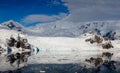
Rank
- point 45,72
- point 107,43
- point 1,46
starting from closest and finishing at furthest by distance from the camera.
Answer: point 45,72
point 1,46
point 107,43

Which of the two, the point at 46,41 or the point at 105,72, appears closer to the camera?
the point at 105,72

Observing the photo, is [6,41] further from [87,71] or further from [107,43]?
[87,71]

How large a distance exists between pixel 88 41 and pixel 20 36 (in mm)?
46058

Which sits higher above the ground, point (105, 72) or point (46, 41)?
point (46, 41)

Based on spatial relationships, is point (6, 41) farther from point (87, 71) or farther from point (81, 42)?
point (87, 71)

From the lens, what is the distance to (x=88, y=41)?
194375mm

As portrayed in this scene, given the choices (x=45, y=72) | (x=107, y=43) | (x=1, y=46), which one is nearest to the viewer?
(x=45, y=72)

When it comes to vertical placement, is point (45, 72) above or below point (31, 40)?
below

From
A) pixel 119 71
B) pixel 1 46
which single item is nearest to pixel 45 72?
pixel 119 71

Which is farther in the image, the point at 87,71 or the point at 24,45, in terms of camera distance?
the point at 24,45

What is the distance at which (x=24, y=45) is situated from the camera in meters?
Answer: 168

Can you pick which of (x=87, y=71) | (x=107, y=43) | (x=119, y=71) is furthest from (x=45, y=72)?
(x=107, y=43)

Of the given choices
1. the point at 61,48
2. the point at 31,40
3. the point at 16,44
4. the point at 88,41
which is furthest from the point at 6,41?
the point at 88,41

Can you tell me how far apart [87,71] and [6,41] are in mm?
113471
